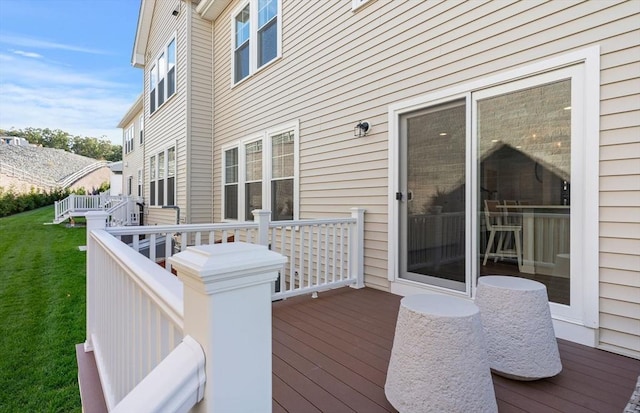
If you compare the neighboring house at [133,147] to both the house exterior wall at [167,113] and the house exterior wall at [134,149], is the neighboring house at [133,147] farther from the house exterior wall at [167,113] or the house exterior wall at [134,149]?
the house exterior wall at [167,113]

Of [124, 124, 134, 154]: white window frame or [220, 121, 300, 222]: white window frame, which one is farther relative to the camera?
[124, 124, 134, 154]: white window frame

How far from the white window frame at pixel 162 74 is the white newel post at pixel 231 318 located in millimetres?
9143

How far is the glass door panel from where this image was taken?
272 cm

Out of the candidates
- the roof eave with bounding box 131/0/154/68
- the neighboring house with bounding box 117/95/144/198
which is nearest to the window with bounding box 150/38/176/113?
the roof eave with bounding box 131/0/154/68

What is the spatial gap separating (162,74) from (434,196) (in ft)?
31.0

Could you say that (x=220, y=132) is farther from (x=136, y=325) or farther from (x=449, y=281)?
→ (x=136, y=325)

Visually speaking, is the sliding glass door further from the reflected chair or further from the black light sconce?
the black light sconce

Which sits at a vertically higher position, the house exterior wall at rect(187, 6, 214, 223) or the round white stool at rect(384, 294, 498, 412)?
the house exterior wall at rect(187, 6, 214, 223)

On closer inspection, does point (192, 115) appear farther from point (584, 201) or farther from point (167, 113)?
point (584, 201)

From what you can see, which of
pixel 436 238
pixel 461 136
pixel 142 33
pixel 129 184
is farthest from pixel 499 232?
pixel 129 184

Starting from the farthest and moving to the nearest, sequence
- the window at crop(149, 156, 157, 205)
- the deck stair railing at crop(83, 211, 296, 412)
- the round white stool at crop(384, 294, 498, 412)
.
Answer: the window at crop(149, 156, 157, 205), the round white stool at crop(384, 294, 498, 412), the deck stair railing at crop(83, 211, 296, 412)

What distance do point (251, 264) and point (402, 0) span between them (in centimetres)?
416

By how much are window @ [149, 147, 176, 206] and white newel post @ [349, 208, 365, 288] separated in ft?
20.2

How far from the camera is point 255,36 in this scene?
21.9ft
